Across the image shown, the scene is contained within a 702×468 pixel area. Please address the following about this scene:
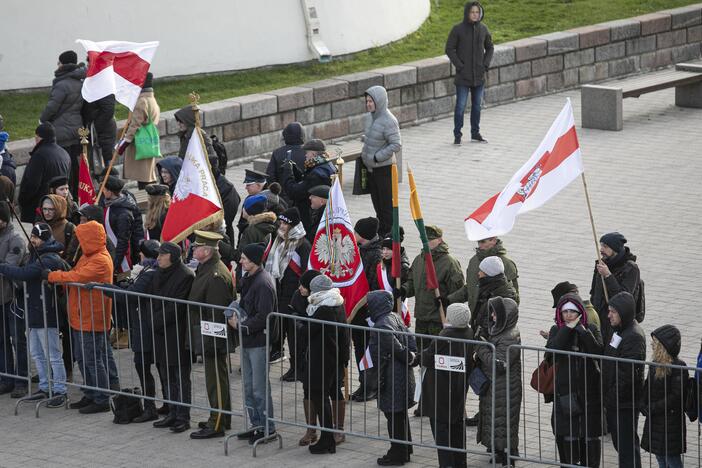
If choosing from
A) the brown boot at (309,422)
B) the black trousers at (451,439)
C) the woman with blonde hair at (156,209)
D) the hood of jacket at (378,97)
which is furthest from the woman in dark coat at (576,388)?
the hood of jacket at (378,97)

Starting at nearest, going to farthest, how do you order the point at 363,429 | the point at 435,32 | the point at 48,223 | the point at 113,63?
the point at 363,429 → the point at 48,223 → the point at 113,63 → the point at 435,32

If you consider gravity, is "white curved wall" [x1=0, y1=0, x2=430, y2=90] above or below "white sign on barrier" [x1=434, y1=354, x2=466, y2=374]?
above

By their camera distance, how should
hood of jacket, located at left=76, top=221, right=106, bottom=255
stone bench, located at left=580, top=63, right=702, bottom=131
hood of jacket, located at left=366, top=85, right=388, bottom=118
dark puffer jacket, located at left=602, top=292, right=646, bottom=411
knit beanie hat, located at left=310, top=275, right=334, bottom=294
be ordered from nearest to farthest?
dark puffer jacket, located at left=602, top=292, right=646, bottom=411, knit beanie hat, located at left=310, top=275, right=334, bottom=294, hood of jacket, located at left=76, top=221, right=106, bottom=255, hood of jacket, located at left=366, top=85, right=388, bottom=118, stone bench, located at left=580, top=63, right=702, bottom=131

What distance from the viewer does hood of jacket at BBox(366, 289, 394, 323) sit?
32.8ft

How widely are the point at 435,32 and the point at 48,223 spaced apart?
12.4 meters

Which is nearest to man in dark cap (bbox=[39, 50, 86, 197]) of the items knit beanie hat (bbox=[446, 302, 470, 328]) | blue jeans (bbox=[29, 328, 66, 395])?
blue jeans (bbox=[29, 328, 66, 395])

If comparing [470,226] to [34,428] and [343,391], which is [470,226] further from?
[34,428]

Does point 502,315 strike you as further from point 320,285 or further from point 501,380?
point 320,285

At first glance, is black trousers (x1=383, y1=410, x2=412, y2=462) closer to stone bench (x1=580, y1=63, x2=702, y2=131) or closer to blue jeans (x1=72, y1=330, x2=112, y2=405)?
blue jeans (x1=72, y1=330, x2=112, y2=405)

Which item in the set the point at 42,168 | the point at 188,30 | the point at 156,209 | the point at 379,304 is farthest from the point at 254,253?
the point at 188,30

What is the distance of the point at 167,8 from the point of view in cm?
1911

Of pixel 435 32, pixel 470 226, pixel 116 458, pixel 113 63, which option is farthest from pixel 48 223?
pixel 435 32

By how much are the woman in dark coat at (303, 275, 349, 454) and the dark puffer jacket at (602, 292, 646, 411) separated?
185 centimetres

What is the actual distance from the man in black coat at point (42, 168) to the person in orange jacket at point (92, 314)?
10.6 ft
